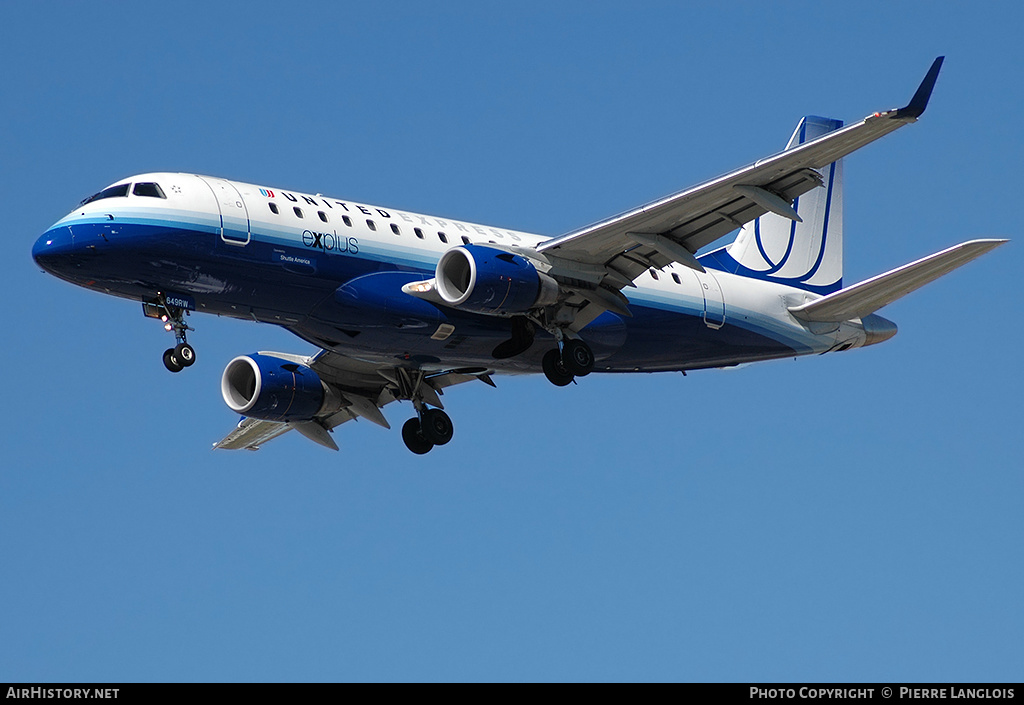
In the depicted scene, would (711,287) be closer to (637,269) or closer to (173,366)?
(637,269)

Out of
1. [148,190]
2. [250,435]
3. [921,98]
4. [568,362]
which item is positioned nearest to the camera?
[921,98]

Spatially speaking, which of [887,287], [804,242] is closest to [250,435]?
[804,242]

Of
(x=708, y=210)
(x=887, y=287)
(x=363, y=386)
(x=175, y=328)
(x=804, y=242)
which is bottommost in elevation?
(x=175, y=328)

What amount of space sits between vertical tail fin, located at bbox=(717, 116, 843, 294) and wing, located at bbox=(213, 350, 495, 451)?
8181 mm

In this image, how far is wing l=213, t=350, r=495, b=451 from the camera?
122 feet

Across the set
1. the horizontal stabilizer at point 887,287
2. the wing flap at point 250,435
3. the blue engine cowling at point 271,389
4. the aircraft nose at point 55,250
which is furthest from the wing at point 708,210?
the wing flap at point 250,435

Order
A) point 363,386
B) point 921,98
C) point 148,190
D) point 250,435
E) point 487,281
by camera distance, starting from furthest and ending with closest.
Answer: point 250,435
point 363,386
point 487,281
point 148,190
point 921,98

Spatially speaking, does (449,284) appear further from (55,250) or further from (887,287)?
(887,287)

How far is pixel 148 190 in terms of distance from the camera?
30.5 meters

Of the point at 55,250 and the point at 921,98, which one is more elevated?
the point at 921,98

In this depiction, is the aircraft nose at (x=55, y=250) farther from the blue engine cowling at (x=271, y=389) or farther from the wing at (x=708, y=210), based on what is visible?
the wing at (x=708, y=210)

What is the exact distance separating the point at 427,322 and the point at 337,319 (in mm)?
2008

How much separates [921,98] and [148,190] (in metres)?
15.6

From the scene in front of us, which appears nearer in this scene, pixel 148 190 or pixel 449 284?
pixel 148 190
